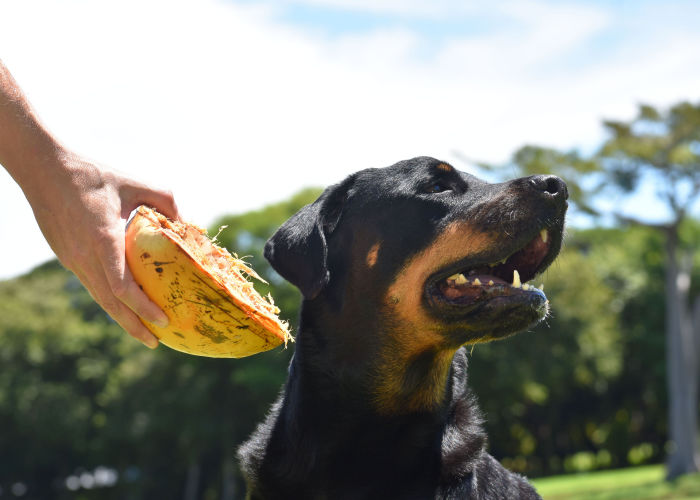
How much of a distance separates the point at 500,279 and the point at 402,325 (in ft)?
2.02

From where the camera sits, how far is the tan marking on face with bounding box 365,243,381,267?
4309 millimetres

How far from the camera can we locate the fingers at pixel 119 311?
3.40 metres

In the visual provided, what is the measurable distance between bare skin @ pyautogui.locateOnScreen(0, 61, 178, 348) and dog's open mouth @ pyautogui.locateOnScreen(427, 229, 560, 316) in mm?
1494

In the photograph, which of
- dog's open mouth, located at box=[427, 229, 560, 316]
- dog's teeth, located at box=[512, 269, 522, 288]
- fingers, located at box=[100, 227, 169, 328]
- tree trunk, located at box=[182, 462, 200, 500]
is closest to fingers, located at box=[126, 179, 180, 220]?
fingers, located at box=[100, 227, 169, 328]

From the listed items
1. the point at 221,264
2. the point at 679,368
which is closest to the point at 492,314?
the point at 221,264

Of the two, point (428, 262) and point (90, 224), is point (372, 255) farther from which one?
point (90, 224)

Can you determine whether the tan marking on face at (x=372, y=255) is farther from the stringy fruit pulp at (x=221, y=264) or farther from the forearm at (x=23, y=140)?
the forearm at (x=23, y=140)

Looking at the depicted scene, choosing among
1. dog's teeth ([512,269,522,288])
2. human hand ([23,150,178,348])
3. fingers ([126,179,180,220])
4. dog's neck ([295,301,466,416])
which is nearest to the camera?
human hand ([23,150,178,348])

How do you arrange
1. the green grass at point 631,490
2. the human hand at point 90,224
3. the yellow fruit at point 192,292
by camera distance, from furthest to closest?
1. the green grass at point 631,490
2. the yellow fruit at point 192,292
3. the human hand at point 90,224

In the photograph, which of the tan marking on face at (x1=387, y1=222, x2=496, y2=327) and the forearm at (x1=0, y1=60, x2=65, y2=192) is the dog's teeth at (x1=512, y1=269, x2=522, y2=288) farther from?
the forearm at (x1=0, y1=60, x2=65, y2=192)

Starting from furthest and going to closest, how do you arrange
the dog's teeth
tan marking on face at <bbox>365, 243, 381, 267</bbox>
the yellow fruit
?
1. tan marking on face at <bbox>365, 243, 381, 267</bbox>
2. the dog's teeth
3. the yellow fruit

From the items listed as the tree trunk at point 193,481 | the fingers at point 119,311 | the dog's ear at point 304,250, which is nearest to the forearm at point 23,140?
the fingers at point 119,311

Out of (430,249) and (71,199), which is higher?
(71,199)

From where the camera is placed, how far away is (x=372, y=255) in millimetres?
4328
